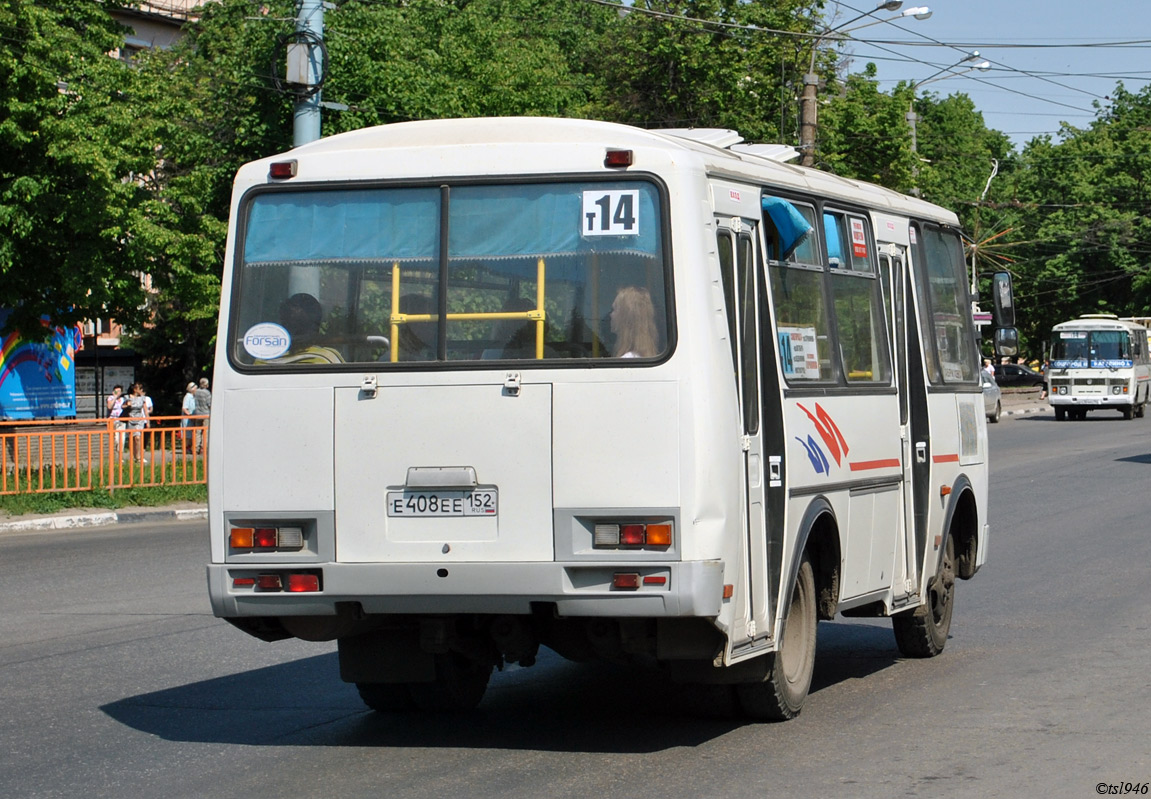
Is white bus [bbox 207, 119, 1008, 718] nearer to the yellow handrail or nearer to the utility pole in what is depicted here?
the yellow handrail

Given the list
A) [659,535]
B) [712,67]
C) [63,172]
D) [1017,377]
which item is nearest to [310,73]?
[63,172]

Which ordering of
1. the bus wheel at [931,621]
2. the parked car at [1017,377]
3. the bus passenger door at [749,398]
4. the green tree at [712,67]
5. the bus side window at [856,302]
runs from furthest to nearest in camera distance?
the parked car at [1017,377]
the green tree at [712,67]
the bus wheel at [931,621]
the bus side window at [856,302]
the bus passenger door at [749,398]

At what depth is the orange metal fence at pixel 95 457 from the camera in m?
20.5

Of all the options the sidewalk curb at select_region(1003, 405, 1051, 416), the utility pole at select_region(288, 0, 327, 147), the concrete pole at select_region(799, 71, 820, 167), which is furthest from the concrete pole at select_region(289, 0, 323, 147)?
the sidewalk curb at select_region(1003, 405, 1051, 416)

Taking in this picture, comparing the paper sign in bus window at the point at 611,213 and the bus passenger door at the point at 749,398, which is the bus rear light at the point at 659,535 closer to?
the bus passenger door at the point at 749,398

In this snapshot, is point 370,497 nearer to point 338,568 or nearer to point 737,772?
point 338,568

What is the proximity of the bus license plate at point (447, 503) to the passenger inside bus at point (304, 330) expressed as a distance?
0.71 meters

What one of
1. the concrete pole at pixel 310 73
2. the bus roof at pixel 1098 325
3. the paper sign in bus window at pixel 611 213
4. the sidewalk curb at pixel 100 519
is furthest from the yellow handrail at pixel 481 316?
the bus roof at pixel 1098 325

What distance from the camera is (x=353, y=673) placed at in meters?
7.43

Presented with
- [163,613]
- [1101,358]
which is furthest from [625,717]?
[1101,358]

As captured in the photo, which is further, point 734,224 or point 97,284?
point 97,284

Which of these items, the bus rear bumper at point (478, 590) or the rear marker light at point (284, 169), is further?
the rear marker light at point (284, 169)

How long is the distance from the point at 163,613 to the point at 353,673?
474 centimetres

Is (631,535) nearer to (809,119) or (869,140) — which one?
(809,119)
